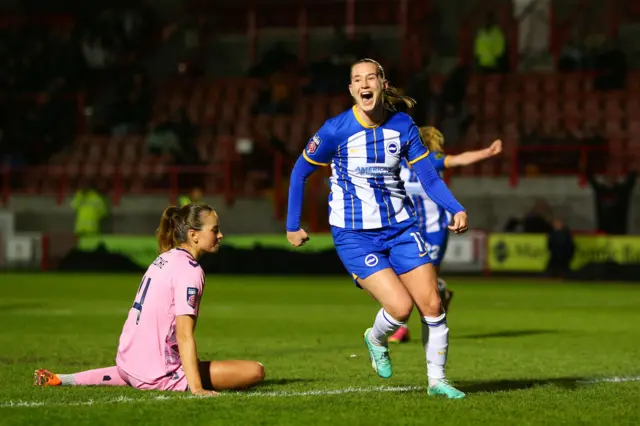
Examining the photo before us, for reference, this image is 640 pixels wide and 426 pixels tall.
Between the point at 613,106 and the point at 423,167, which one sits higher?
the point at 613,106

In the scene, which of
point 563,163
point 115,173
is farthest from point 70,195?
point 563,163

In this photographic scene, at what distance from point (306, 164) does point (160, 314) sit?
138 cm

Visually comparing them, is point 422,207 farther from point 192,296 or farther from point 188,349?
point 188,349

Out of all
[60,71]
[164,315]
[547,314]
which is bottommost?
[547,314]

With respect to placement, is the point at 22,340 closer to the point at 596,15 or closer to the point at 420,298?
the point at 420,298

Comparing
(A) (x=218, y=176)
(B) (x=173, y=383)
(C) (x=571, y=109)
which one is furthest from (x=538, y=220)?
(B) (x=173, y=383)

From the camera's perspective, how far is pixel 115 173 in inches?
1142

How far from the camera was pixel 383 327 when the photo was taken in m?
7.72

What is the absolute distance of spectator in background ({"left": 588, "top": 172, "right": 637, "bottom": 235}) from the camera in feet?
80.4

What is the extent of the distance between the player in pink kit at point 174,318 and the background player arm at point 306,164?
1.87 feet

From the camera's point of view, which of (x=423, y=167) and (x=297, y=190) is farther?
(x=297, y=190)

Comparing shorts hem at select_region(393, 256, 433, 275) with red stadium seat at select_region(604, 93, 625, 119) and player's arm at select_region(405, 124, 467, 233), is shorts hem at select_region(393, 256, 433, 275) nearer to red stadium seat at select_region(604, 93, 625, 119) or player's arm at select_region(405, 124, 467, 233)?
player's arm at select_region(405, 124, 467, 233)

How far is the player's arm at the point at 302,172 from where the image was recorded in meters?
7.63

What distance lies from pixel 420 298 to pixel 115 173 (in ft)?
73.3
